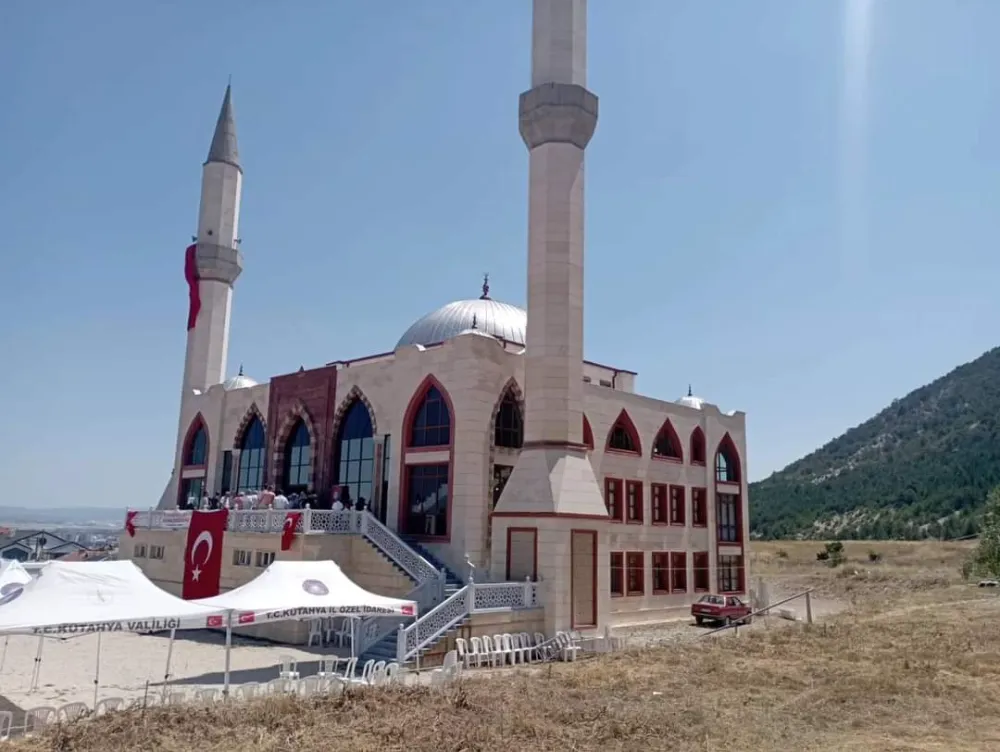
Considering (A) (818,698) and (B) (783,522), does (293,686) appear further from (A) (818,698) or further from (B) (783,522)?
(B) (783,522)

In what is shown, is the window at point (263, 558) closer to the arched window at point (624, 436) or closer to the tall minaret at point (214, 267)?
the arched window at point (624, 436)

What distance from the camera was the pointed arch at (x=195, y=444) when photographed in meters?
32.2

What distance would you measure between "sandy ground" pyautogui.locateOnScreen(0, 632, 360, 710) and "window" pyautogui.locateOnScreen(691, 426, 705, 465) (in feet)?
54.7

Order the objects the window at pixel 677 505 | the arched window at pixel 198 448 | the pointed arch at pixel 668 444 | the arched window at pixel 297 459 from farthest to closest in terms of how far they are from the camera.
→ the arched window at pixel 198 448 → the window at pixel 677 505 → the pointed arch at pixel 668 444 → the arched window at pixel 297 459

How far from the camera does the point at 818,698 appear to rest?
43.1 ft

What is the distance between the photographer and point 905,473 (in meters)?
111

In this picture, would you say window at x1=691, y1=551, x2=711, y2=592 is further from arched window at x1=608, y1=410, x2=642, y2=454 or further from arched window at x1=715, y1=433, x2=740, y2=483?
arched window at x1=608, y1=410, x2=642, y2=454

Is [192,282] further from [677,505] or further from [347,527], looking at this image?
[677,505]

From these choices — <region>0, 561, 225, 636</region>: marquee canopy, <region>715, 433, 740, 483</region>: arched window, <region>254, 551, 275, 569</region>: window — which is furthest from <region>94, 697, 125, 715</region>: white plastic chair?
<region>715, 433, 740, 483</region>: arched window

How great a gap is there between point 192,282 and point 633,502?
835 inches

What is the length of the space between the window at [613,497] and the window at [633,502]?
0.38m

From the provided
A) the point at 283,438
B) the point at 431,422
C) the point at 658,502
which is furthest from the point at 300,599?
the point at 658,502

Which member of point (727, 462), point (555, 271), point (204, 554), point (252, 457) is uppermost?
point (555, 271)

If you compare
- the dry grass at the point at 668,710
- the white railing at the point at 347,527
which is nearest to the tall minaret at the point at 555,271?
the white railing at the point at 347,527
